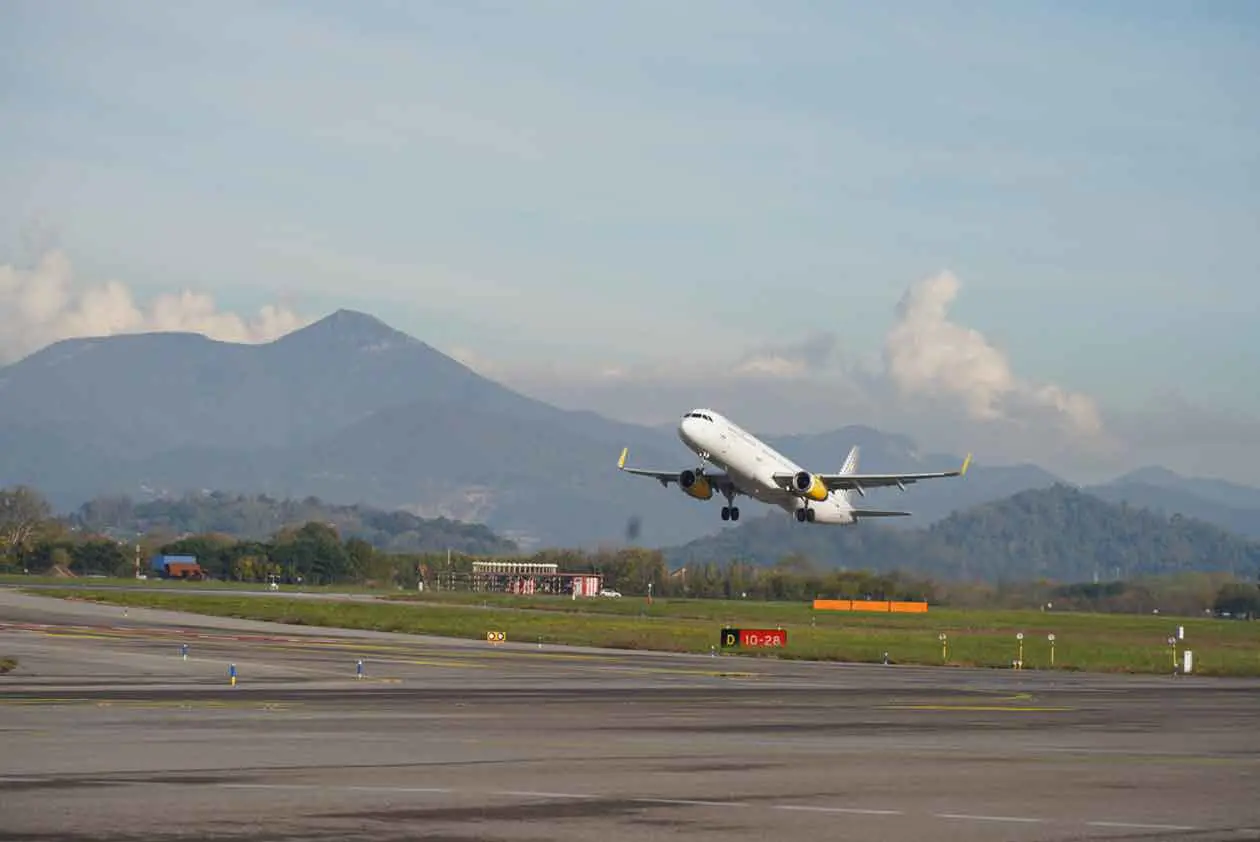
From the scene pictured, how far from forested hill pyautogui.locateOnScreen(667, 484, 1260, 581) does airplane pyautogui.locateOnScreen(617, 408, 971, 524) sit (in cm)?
1450

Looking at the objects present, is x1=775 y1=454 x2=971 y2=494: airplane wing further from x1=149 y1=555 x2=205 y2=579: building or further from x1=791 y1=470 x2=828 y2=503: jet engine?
x1=149 y1=555 x2=205 y2=579: building

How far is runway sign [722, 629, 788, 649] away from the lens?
264 ft

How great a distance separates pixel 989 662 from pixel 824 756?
4728 cm

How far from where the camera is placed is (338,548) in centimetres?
18712

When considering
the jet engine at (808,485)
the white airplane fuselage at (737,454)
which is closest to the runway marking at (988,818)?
the white airplane fuselage at (737,454)

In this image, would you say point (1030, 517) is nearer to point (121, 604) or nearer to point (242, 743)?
point (121, 604)

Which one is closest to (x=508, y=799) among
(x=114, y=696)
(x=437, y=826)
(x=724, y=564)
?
(x=437, y=826)

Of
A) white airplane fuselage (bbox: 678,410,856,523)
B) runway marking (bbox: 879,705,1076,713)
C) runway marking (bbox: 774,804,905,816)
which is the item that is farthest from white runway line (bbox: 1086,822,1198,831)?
white airplane fuselage (bbox: 678,410,856,523)

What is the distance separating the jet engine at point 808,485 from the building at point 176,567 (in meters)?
115

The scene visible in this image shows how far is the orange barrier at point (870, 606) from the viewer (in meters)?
118

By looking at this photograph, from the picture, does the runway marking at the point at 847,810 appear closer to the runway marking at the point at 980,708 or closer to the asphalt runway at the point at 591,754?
the asphalt runway at the point at 591,754

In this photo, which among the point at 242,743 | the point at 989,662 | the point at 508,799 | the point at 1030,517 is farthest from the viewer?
the point at 1030,517

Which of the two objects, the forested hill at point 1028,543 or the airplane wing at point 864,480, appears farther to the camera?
the forested hill at point 1028,543

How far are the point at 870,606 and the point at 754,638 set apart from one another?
143ft
